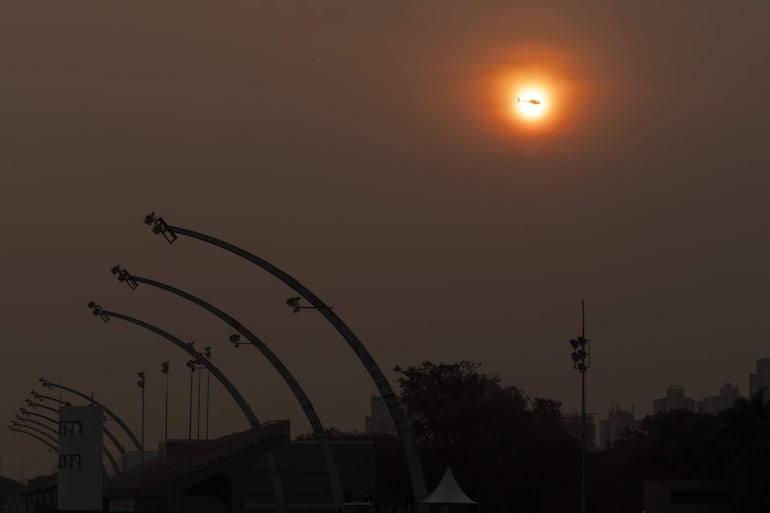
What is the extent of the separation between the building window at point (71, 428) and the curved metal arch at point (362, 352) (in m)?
19.1

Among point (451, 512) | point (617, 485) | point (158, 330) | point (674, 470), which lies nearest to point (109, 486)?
point (158, 330)

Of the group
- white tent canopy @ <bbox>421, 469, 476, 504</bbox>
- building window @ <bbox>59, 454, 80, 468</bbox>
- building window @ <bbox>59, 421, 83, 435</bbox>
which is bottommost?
white tent canopy @ <bbox>421, 469, 476, 504</bbox>

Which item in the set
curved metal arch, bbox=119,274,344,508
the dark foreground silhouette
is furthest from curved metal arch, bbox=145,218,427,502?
the dark foreground silhouette

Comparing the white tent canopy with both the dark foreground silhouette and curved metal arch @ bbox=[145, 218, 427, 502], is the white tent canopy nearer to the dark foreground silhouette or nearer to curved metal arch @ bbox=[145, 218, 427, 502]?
curved metal arch @ bbox=[145, 218, 427, 502]

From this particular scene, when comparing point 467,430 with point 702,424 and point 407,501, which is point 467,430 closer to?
point 407,501

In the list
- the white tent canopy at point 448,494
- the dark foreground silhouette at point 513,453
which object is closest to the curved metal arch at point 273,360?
the white tent canopy at point 448,494

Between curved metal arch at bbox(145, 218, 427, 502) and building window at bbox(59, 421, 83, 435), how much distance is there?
19.1 metres

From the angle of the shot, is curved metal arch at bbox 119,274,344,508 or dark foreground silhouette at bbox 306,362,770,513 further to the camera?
dark foreground silhouette at bbox 306,362,770,513

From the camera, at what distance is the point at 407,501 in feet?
592

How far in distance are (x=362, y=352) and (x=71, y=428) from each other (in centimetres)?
2214

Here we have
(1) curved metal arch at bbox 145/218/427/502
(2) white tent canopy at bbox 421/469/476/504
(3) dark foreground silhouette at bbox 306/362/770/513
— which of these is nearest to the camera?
(1) curved metal arch at bbox 145/218/427/502

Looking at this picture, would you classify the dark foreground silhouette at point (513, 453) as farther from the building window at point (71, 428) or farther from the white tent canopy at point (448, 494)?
the building window at point (71, 428)

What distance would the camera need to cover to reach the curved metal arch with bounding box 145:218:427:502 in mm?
63312

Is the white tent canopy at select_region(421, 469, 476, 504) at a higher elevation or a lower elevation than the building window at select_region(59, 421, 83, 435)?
lower
